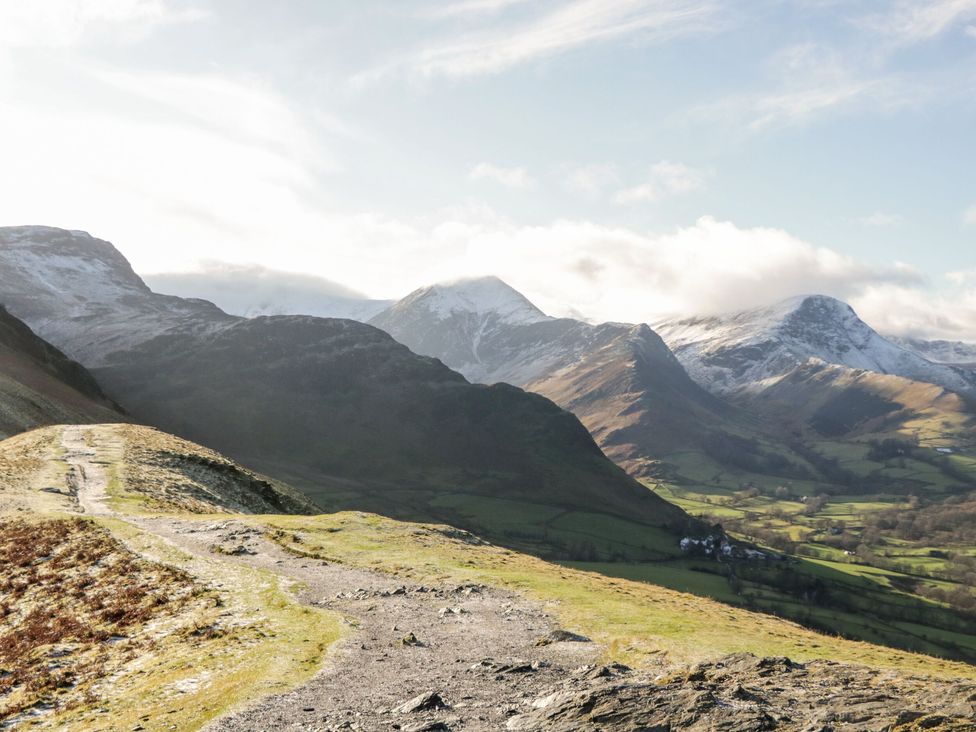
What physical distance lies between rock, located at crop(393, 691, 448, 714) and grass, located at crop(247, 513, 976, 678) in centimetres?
824

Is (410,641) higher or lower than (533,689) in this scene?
lower

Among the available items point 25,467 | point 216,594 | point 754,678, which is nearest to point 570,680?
point 754,678

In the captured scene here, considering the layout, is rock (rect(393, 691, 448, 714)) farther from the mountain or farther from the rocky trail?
the mountain

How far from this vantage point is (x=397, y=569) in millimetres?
40125

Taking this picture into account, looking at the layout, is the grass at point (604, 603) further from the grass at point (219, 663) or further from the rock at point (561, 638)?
the grass at point (219, 663)

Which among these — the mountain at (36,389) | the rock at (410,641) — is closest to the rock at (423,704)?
the rock at (410,641)

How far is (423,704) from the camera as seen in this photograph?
61.5 feet

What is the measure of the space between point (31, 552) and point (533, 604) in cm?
2897

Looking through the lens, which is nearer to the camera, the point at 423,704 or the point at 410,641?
the point at 423,704

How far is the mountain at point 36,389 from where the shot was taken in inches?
4363

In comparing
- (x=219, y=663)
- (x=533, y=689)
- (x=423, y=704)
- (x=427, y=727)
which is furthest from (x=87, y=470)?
(x=427, y=727)

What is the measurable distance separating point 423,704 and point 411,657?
535 cm

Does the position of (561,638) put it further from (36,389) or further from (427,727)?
(36,389)

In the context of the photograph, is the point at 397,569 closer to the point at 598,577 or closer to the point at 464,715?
the point at 598,577
